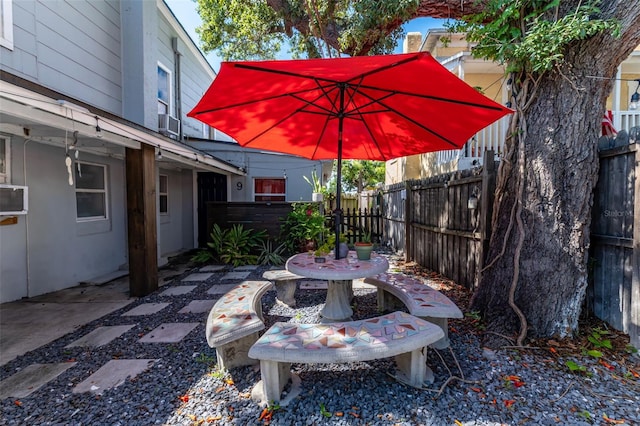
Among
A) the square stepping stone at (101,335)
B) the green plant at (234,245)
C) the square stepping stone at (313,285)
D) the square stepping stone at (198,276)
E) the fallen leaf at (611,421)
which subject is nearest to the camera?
the fallen leaf at (611,421)

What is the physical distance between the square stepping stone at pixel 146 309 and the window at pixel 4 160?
244cm

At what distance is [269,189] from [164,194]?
2.76 metres

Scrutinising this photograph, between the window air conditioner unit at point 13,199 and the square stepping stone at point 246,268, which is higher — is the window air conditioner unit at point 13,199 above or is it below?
above

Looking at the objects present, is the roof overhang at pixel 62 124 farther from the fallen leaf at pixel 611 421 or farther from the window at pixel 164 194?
the fallen leaf at pixel 611 421

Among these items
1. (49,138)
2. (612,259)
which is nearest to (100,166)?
(49,138)

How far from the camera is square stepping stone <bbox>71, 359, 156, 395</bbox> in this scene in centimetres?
218

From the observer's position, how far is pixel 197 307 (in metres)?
3.85

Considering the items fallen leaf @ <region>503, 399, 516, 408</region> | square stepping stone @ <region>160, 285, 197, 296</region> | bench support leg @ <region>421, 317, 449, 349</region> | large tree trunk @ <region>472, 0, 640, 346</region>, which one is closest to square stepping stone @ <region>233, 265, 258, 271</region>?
square stepping stone @ <region>160, 285, 197, 296</region>

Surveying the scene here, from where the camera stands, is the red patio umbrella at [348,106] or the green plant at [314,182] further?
the green plant at [314,182]

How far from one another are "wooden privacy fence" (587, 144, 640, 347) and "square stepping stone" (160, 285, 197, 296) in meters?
5.04

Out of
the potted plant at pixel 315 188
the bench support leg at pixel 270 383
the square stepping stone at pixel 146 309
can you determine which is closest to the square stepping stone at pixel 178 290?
the square stepping stone at pixel 146 309

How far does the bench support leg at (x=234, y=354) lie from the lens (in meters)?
2.32

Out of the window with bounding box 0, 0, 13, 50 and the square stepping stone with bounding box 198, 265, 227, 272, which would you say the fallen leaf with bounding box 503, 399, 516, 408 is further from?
the window with bounding box 0, 0, 13, 50

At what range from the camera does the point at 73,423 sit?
1.81 metres
